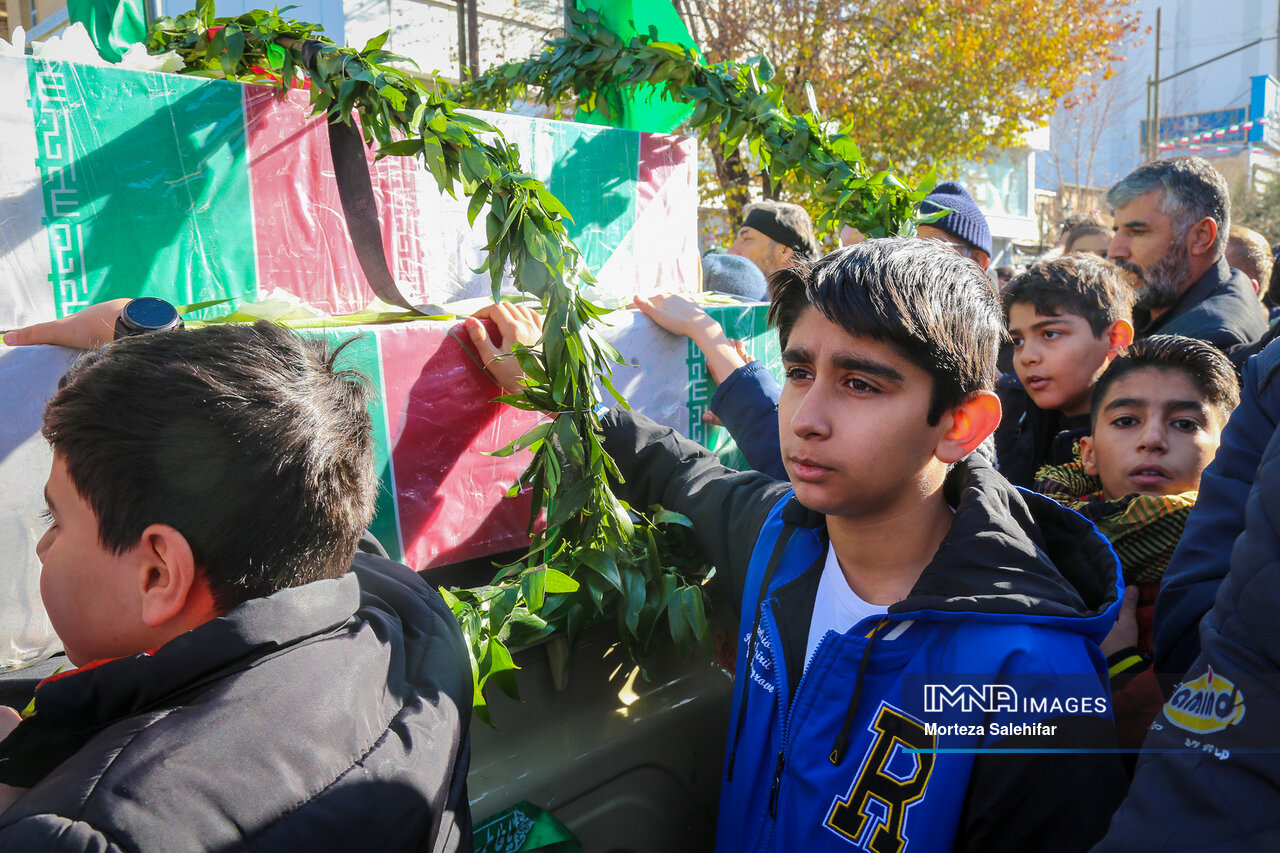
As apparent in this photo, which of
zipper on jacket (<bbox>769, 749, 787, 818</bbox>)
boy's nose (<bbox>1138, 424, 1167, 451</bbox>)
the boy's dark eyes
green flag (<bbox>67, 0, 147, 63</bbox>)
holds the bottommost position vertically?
zipper on jacket (<bbox>769, 749, 787, 818</bbox>)

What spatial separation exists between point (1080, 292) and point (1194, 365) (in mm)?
606

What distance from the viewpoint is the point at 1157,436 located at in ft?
6.79

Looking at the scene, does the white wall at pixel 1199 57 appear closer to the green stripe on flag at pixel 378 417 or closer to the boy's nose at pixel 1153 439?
the boy's nose at pixel 1153 439

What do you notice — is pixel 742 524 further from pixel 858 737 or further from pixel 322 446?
pixel 322 446

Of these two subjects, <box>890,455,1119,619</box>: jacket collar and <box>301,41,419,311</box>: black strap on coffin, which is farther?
<box>301,41,419,311</box>: black strap on coffin

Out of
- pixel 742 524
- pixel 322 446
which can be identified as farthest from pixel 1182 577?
pixel 322 446

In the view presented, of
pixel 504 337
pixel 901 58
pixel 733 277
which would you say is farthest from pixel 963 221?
pixel 901 58

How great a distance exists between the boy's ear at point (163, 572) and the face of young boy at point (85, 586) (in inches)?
0.8

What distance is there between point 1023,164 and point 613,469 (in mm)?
26742

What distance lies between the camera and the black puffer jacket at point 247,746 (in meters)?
0.87

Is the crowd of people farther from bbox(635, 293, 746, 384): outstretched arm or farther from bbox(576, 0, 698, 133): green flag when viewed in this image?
bbox(576, 0, 698, 133): green flag

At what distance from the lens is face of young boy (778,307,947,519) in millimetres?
1466

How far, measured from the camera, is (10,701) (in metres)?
1.35

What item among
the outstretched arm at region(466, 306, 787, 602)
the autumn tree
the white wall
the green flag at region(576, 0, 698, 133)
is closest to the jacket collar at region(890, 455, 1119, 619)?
the outstretched arm at region(466, 306, 787, 602)
